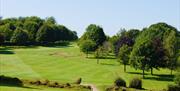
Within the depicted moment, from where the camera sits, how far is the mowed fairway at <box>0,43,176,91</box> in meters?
Answer: 76.5

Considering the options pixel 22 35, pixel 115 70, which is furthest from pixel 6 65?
pixel 22 35

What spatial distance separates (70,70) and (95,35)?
4686cm

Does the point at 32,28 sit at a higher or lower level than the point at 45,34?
higher

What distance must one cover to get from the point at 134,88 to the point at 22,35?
288ft

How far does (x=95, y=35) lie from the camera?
135 metres

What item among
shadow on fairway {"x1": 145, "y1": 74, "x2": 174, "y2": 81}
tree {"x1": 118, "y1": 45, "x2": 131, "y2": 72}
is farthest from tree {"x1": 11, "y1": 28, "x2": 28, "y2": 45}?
shadow on fairway {"x1": 145, "y1": 74, "x2": 174, "y2": 81}

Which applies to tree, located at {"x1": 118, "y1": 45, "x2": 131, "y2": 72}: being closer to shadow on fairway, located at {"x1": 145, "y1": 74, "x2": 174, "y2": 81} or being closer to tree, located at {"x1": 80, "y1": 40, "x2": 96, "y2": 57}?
shadow on fairway, located at {"x1": 145, "y1": 74, "x2": 174, "y2": 81}

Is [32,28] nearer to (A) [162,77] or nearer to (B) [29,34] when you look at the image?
(B) [29,34]

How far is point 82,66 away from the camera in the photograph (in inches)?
3745

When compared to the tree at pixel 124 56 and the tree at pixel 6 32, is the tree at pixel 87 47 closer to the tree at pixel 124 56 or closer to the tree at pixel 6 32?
the tree at pixel 124 56

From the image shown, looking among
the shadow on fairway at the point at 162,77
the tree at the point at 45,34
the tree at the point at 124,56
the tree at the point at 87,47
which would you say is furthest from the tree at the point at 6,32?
the shadow on fairway at the point at 162,77

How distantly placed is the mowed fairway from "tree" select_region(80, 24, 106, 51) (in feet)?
57.9

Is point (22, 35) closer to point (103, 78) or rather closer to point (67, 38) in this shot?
point (67, 38)

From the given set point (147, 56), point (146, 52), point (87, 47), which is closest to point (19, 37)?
point (87, 47)
